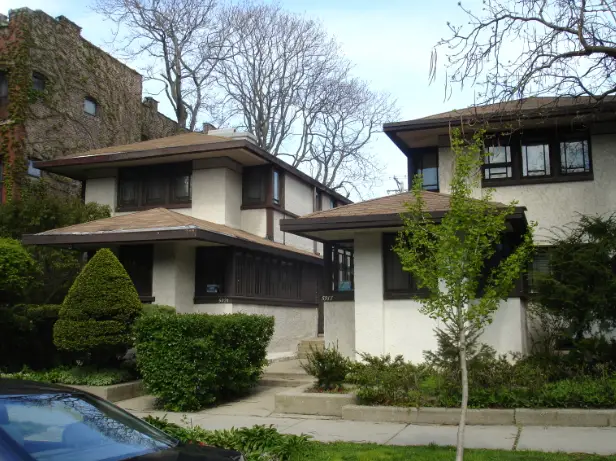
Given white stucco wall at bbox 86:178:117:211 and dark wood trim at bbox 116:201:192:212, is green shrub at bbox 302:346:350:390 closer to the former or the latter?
dark wood trim at bbox 116:201:192:212

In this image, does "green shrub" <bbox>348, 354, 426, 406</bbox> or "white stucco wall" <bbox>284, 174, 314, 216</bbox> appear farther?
"white stucco wall" <bbox>284, 174, 314, 216</bbox>

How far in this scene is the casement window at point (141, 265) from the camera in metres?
17.5

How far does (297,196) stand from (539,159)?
30.4ft

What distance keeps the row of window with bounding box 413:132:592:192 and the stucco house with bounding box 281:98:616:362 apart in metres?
0.02

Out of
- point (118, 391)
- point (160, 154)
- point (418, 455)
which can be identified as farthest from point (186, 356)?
point (160, 154)

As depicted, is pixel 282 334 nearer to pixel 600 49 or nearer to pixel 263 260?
pixel 263 260

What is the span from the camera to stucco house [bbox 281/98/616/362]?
542 inches

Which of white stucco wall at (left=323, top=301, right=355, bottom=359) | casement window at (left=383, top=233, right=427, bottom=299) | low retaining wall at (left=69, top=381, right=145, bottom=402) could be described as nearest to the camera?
low retaining wall at (left=69, top=381, right=145, bottom=402)

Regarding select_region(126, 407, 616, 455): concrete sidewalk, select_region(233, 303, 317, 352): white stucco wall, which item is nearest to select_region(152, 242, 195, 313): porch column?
select_region(233, 303, 317, 352): white stucco wall

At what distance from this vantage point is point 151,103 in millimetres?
32438

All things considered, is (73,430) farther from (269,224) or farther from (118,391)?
(269,224)

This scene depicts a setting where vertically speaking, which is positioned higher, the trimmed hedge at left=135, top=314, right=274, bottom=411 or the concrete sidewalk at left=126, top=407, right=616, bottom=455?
the trimmed hedge at left=135, top=314, right=274, bottom=411

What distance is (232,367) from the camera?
40.5 feet

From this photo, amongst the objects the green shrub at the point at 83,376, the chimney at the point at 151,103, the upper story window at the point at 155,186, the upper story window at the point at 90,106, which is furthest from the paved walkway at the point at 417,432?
the chimney at the point at 151,103
